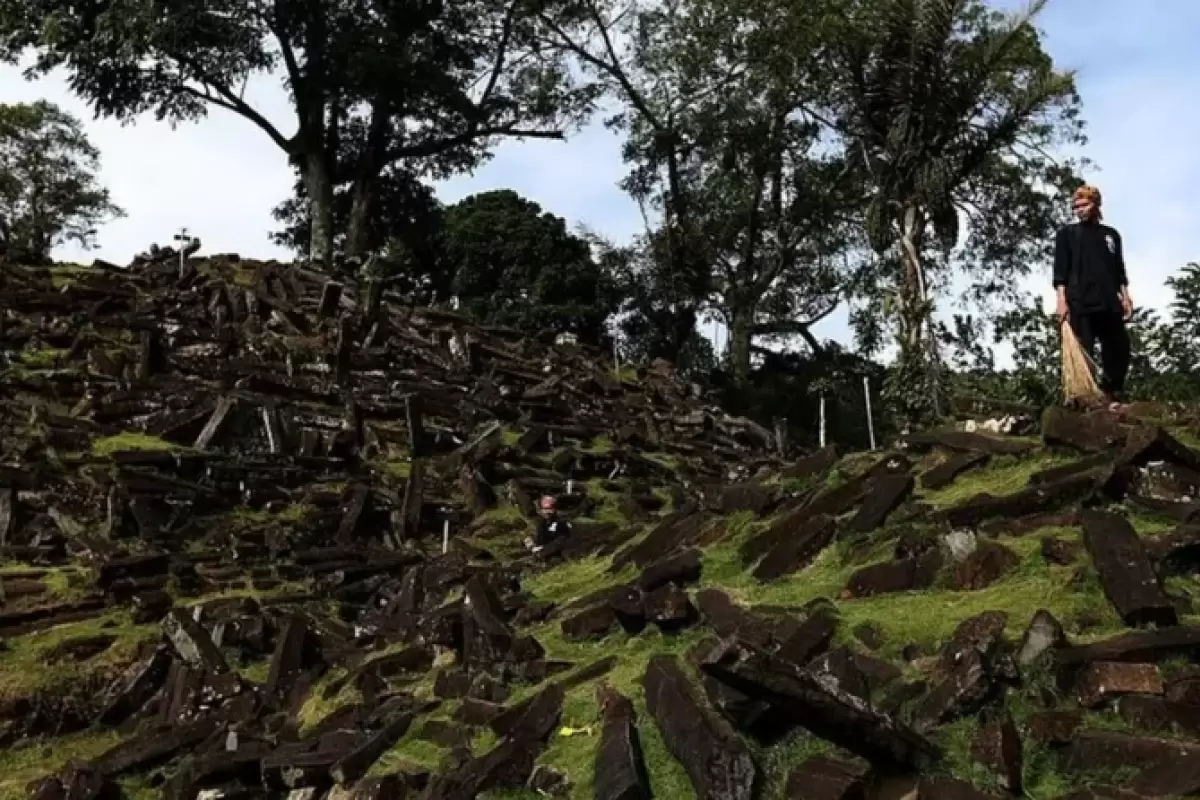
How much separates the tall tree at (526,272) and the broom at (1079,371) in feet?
67.9

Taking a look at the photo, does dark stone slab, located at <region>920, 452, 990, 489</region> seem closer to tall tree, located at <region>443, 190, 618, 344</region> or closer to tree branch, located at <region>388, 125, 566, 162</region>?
tall tree, located at <region>443, 190, 618, 344</region>

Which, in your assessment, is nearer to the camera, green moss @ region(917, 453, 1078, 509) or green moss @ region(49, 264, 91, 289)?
green moss @ region(917, 453, 1078, 509)

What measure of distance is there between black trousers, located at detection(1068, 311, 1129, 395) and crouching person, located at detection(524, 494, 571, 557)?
15.6ft

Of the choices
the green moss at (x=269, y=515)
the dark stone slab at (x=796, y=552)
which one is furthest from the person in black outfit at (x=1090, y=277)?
the green moss at (x=269, y=515)

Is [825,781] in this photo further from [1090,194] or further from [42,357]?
[42,357]

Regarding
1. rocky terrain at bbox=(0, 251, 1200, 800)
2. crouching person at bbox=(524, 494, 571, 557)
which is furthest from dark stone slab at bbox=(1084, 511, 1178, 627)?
crouching person at bbox=(524, 494, 571, 557)

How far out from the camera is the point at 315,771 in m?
6.31

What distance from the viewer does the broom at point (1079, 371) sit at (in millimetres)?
8125

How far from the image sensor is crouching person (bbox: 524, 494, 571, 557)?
1089cm

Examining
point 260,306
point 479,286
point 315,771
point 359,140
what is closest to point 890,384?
point 260,306

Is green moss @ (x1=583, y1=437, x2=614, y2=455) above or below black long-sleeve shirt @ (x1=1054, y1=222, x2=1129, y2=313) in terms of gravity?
below

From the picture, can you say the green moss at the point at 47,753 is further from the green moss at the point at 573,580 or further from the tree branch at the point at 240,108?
the tree branch at the point at 240,108

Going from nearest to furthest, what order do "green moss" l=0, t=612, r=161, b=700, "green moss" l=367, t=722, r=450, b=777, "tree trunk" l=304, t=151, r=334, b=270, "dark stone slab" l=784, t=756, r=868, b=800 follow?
"dark stone slab" l=784, t=756, r=868, b=800
"green moss" l=367, t=722, r=450, b=777
"green moss" l=0, t=612, r=161, b=700
"tree trunk" l=304, t=151, r=334, b=270

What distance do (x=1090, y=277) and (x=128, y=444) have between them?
35.6 ft
